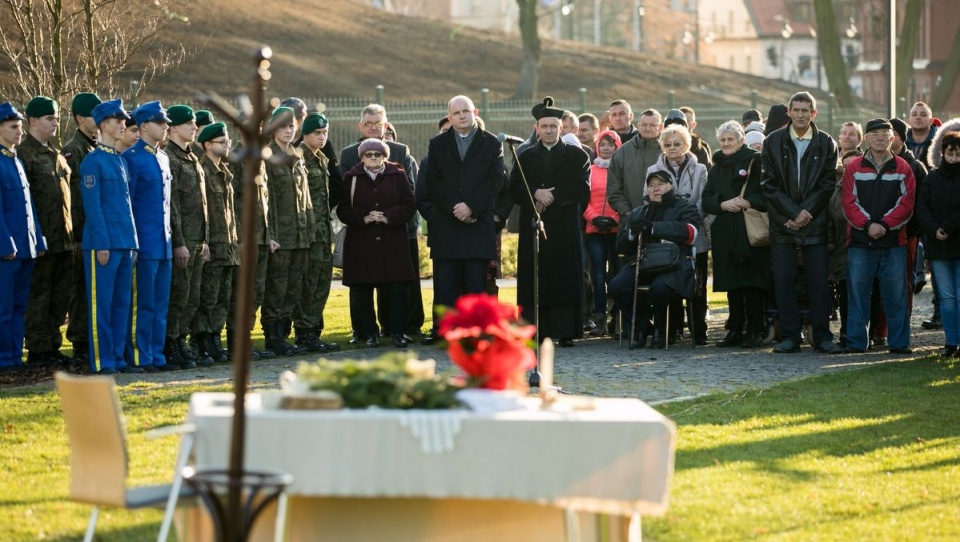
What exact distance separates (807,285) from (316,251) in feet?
16.1

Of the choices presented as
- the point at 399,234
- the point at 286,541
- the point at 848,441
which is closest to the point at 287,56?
the point at 399,234

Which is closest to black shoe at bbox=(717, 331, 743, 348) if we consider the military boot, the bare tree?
the military boot

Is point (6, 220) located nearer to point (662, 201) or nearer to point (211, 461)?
point (662, 201)

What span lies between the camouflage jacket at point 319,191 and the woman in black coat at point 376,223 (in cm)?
20

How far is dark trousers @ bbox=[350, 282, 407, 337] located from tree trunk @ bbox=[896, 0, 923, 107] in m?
32.5

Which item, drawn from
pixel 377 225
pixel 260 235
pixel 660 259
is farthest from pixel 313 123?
pixel 660 259

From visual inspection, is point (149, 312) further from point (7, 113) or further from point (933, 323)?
point (933, 323)

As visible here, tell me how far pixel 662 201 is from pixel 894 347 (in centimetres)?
269

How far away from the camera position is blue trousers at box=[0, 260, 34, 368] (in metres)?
13.1

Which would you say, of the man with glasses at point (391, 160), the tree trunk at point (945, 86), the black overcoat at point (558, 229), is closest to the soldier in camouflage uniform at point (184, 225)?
the man with glasses at point (391, 160)

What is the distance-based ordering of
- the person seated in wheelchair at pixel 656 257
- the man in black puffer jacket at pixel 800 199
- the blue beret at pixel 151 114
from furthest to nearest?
the person seated in wheelchair at pixel 656 257
the man in black puffer jacket at pixel 800 199
the blue beret at pixel 151 114

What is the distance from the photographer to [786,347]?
1492 cm

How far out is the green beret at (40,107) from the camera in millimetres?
13102

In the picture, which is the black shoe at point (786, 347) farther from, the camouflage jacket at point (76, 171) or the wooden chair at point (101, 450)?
the wooden chair at point (101, 450)
